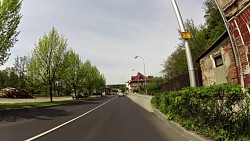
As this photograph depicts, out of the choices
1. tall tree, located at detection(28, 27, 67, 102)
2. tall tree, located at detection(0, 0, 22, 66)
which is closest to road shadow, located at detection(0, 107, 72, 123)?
tall tree, located at detection(0, 0, 22, 66)

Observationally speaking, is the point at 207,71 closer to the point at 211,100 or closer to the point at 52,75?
the point at 211,100

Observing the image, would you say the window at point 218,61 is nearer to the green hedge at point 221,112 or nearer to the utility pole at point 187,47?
the utility pole at point 187,47

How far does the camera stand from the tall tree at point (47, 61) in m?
36.5

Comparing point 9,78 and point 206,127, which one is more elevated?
point 9,78

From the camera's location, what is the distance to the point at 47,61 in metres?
36.9

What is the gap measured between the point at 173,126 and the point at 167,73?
39395 mm

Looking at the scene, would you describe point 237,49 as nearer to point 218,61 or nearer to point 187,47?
point 187,47

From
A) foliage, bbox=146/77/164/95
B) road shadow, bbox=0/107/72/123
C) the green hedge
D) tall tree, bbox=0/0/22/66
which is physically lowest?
road shadow, bbox=0/107/72/123

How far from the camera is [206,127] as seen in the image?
6.83 m

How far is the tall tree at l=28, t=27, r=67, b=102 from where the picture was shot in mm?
36531

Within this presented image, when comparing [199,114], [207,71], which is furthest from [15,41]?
[199,114]

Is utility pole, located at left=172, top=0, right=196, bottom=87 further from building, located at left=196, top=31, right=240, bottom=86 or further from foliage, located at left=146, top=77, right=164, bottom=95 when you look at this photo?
foliage, located at left=146, top=77, right=164, bottom=95

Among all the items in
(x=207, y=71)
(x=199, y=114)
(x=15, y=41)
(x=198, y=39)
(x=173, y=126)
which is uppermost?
(x=198, y=39)

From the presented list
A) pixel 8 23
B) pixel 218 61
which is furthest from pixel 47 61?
pixel 218 61
